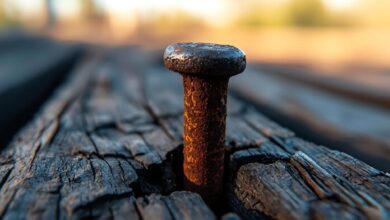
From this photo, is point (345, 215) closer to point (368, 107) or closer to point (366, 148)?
point (366, 148)

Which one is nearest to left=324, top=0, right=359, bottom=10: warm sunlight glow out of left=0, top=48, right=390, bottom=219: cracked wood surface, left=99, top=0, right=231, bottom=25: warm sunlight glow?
left=99, top=0, right=231, bottom=25: warm sunlight glow

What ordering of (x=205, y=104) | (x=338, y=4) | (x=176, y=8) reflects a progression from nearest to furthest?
(x=205, y=104), (x=338, y=4), (x=176, y=8)

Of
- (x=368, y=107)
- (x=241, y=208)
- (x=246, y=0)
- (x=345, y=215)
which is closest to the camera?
(x=345, y=215)

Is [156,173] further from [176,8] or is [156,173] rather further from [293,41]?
[176,8]

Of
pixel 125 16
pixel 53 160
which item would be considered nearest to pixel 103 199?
pixel 53 160

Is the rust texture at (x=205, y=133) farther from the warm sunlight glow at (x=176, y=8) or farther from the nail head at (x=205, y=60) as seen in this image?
the warm sunlight glow at (x=176, y=8)

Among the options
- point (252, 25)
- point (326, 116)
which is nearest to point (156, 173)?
point (326, 116)
